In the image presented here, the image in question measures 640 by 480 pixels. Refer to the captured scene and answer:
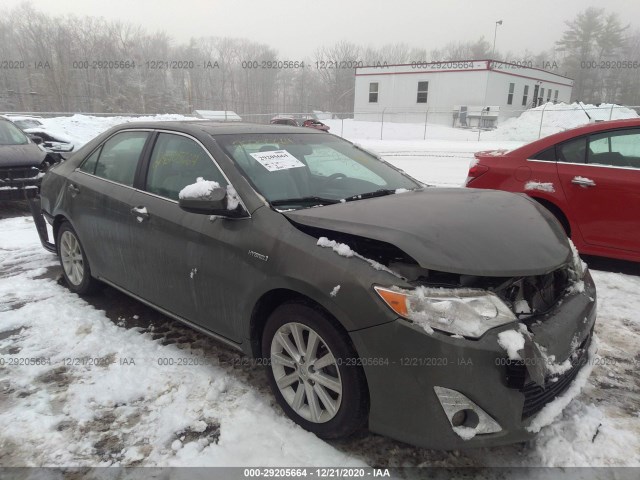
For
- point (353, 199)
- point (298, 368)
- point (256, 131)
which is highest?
point (256, 131)

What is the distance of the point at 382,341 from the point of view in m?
2.01

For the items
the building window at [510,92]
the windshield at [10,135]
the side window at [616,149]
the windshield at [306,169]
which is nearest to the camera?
the windshield at [306,169]

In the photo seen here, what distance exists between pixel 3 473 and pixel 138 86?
212 feet

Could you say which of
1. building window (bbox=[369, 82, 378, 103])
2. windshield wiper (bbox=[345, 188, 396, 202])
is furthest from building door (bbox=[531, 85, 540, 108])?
windshield wiper (bbox=[345, 188, 396, 202])

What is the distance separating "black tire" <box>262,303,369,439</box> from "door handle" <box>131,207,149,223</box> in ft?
4.44

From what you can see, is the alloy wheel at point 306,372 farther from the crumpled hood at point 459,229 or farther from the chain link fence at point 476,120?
the chain link fence at point 476,120

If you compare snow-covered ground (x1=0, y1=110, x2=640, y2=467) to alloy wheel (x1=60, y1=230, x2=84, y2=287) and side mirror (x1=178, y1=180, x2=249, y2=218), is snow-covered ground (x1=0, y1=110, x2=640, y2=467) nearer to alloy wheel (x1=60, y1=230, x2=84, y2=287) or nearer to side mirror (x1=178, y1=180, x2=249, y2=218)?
alloy wheel (x1=60, y1=230, x2=84, y2=287)

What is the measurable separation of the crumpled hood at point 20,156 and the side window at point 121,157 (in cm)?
510

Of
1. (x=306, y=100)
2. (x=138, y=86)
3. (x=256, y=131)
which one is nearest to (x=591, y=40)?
(x=306, y=100)

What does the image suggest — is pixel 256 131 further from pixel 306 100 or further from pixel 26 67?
pixel 306 100

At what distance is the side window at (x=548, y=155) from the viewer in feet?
16.4

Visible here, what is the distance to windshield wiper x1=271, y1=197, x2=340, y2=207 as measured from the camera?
2.69m

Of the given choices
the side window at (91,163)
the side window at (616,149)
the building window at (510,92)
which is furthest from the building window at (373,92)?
the side window at (91,163)

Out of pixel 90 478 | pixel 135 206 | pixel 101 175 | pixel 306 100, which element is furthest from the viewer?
pixel 306 100
